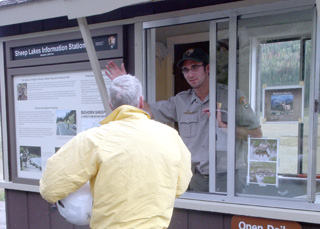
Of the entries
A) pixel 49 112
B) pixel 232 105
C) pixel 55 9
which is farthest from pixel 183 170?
pixel 49 112

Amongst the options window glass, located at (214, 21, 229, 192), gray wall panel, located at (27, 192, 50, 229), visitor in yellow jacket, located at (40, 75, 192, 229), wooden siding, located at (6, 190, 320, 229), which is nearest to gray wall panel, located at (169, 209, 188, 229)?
wooden siding, located at (6, 190, 320, 229)

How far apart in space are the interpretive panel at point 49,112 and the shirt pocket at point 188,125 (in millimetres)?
770

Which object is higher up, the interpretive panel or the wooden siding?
the interpretive panel

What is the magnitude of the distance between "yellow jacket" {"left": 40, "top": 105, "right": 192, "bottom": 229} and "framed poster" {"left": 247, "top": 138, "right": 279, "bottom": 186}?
129 centimetres

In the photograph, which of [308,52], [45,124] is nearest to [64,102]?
[45,124]

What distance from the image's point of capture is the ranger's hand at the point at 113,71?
10.0ft

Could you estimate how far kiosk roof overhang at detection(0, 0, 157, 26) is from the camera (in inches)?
97.0

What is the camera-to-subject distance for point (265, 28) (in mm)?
2725

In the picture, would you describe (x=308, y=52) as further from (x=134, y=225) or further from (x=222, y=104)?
(x=134, y=225)

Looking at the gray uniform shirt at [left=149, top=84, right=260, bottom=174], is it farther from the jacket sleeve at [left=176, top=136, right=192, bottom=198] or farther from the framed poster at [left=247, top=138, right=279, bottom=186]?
the jacket sleeve at [left=176, top=136, right=192, bottom=198]

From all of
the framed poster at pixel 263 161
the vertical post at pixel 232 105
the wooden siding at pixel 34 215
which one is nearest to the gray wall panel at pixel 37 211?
the wooden siding at pixel 34 215

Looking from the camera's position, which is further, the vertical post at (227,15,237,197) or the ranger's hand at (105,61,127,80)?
the ranger's hand at (105,61,127,80)

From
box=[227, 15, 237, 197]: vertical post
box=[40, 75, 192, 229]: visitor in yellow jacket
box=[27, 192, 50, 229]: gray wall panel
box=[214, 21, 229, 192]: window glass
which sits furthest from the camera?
box=[27, 192, 50, 229]: gray wall panel

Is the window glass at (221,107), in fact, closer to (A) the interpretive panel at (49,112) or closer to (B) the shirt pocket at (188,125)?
(B) the shirt pocket at (188,125)
